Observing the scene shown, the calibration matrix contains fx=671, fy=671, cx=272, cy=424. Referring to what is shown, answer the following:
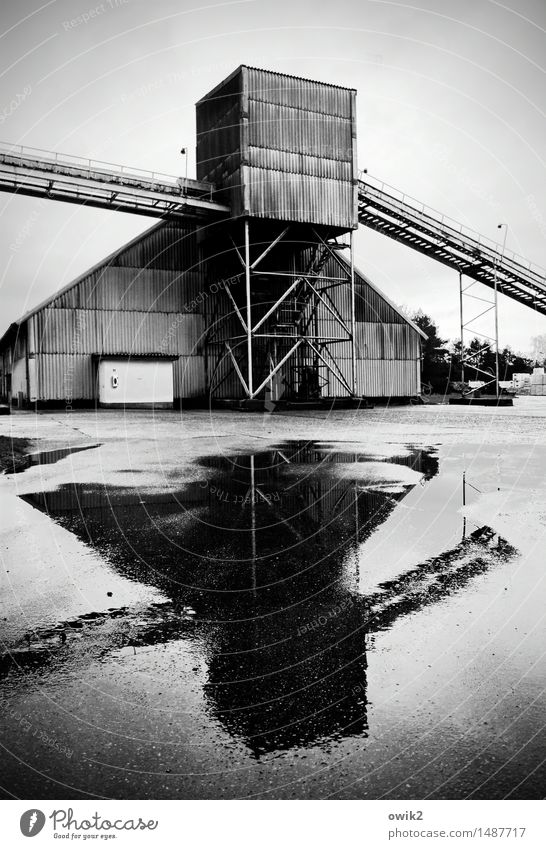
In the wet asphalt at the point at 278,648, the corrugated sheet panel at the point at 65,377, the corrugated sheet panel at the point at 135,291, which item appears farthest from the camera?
the corrugated sheet panel at the point at 135,291

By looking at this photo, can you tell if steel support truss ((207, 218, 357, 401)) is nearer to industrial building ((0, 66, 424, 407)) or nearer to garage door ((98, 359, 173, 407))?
industrial building ((0, 66, 424, 407))

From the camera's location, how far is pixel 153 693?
3.01 meters

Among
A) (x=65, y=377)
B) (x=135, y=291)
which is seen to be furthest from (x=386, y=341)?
(x=65, y=377)

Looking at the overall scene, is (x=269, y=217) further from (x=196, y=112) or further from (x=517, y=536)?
(x=517, y=536)

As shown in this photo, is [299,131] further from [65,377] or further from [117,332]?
[65,377]

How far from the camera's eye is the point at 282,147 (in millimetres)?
32250

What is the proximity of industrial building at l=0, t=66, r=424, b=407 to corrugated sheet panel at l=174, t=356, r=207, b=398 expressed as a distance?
60mm

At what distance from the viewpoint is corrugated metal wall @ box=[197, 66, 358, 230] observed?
3162cm

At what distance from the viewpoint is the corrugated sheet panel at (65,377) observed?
34.0 meters

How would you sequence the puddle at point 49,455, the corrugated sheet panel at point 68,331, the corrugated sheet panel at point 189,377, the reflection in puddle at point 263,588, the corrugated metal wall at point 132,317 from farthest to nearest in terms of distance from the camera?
1. the corrugated sheet panel at point 189,377
2. the corrugated metal wall at point 132,317
3. the corrugated sheet panel at point 68,331
4. the puddle at point 49,455
5. the reflection in puddle at point 263,588

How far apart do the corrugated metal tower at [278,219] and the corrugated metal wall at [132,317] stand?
1.17m

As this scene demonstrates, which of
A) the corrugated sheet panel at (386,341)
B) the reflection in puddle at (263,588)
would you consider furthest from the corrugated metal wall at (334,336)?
the reflection in puddle at (263,588)

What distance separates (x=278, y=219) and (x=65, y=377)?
1334cm

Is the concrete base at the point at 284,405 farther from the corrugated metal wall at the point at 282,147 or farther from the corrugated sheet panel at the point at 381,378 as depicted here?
the corrugated metal wall at the point at 282,147
